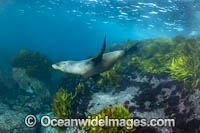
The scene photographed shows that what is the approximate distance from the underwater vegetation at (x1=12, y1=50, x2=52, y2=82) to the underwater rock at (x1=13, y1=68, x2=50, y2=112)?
0.42 meters

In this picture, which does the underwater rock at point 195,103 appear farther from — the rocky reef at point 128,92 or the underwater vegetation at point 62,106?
the underwater vegetation at point 62,106

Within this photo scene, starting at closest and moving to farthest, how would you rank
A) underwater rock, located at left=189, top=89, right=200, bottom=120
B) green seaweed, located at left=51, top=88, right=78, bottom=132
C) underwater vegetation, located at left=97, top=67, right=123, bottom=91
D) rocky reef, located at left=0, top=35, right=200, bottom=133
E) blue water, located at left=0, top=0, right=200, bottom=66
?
underwater rock, located at left=189, top=89, right=200, bottom=120 → rocky reef, located at left=0, top=35, right=200, bottom=133 → green seaweed, located at left=51, top=88, right=78, bottom=132 → underwater vegetation, located at left=97, top=67, right=123, bottom=91 → blue water, located at left=0, top=0, right=200, bottom=66

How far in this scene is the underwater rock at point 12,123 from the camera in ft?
20.0

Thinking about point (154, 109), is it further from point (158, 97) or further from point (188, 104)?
point (188, 104)

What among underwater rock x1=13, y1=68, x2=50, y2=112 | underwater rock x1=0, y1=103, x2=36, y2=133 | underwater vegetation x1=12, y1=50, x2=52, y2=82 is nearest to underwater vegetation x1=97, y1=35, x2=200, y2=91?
underwater rock x1=0, y1=103, x2=36, y2=133

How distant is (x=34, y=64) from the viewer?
11797 mm

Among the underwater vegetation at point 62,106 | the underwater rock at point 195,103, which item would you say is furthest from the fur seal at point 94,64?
the underwater rock at point 195,103

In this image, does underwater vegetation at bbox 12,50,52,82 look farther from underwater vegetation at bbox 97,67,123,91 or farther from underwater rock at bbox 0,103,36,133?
underwater vegetation at bbox 97,67,123,91

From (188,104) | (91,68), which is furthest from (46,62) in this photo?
(188,104)

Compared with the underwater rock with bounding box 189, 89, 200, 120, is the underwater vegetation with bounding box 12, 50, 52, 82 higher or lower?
lower

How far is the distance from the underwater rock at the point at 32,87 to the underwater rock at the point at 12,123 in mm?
2502

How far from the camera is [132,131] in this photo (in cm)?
423

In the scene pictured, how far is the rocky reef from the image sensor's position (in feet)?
15.1

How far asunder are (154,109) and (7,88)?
12.0 m
